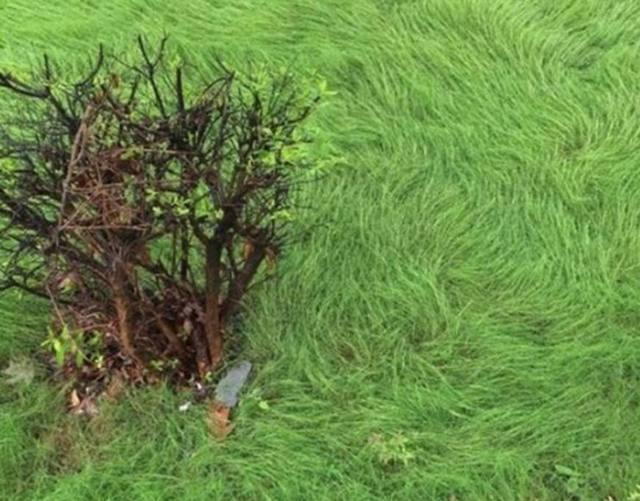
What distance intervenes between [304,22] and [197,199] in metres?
1.80

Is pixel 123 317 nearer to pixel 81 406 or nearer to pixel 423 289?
pixel 81 406

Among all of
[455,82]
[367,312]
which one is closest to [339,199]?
[367,312]

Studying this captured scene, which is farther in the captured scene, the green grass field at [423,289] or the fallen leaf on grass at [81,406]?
the fallen leaf on grass at [81,406]

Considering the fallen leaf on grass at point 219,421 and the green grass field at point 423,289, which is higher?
the green grass field at point 423,289

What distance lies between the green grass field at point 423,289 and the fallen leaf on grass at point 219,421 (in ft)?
0.11

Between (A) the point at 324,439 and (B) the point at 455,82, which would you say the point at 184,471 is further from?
(B) the point at 455,82

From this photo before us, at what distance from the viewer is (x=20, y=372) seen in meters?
2.57

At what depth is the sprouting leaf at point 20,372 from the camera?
2557mm

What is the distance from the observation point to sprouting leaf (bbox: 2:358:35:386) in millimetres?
2557

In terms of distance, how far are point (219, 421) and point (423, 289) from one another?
2.58 ft

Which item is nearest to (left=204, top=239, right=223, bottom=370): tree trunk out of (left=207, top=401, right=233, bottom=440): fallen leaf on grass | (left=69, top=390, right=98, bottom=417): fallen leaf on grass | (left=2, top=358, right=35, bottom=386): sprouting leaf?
(left=207, top=401, right=233, bottom=440): fallen leaf on grass

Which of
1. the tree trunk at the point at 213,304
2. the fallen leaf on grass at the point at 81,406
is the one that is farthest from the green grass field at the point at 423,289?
the tree trunk at the point at 213,304

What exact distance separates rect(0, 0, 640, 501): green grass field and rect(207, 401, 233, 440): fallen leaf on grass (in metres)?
0.03

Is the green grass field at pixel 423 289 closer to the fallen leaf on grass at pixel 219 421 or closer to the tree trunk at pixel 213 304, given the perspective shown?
the fallen leaf on grass at pixel 219 421
